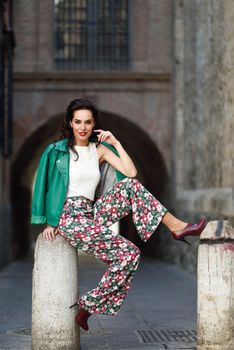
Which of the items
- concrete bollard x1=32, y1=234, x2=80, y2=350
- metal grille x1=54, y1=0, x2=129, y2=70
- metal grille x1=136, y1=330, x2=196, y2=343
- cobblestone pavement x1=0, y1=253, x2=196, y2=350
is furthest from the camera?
metal grille x1=54, y1=0, x2=129, y2=70

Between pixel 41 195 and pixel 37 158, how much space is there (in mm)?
17438

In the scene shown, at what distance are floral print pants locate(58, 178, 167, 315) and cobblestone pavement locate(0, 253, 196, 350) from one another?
0.48m

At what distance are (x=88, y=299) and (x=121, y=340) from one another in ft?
2.74

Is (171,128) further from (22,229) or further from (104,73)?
(22,229)

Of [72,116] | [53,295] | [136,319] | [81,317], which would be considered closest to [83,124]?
[72,116]

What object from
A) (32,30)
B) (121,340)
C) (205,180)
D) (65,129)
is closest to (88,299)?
(121,340)

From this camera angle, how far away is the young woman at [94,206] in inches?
199

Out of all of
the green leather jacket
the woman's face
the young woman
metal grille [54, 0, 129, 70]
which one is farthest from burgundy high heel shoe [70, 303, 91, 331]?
metal grille [54, 0, 129, 70]

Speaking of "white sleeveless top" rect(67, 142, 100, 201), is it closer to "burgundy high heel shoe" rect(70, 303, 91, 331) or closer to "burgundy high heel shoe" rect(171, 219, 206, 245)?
"burgundy high heel shoe" rect(171, 219, 206, 245)

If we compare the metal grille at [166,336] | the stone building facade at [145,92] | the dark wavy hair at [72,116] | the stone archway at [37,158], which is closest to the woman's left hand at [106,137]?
the dark wavy hair at [72,116]

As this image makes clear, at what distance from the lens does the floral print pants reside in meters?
5.05

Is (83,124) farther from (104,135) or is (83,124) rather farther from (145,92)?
(145,92)

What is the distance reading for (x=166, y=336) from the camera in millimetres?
5961

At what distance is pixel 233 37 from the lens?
10.9m
